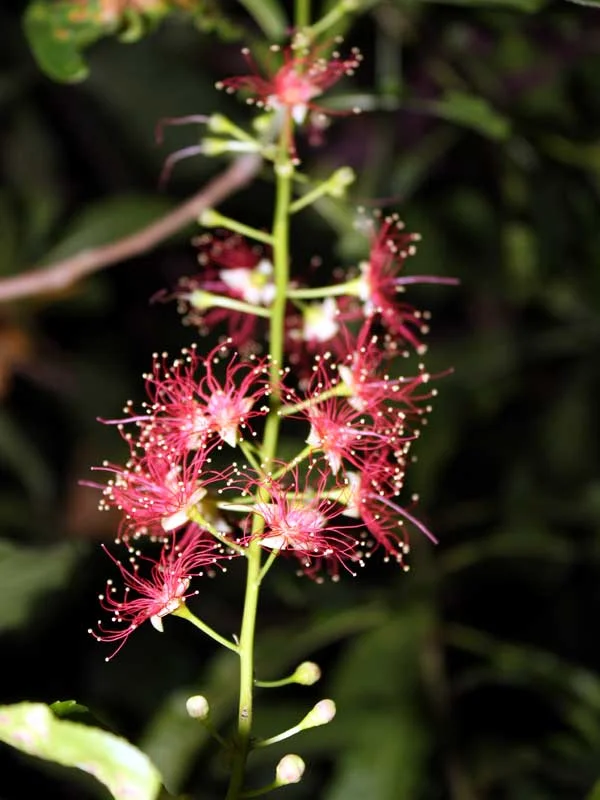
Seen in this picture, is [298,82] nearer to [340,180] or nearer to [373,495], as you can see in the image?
[340,180]

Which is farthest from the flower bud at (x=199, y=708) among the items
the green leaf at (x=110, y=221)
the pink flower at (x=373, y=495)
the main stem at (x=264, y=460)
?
the green leaf at (x=110, y=221)

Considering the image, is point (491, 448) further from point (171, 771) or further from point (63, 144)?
point (63, 144)

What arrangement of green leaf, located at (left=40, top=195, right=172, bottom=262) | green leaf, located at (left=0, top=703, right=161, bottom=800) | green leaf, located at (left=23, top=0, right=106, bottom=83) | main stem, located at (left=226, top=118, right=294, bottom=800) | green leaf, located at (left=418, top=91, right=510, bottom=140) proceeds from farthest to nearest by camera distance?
green leaf, located at (left=40, top=195, right=172, bottom=262), green leaf, located at (left=418, top=91, right=510, bottom=140), green leaf, located at (left=23, top=0, right=106, bottom=83), main stem, located at (left=226, top=118, right=294, bottom=800), green leaf, located at (left=0, top=703, right=161, bottom=800)

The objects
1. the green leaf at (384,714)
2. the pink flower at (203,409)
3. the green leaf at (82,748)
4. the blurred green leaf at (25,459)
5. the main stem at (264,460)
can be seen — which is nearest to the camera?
the green leaf at (82,748)

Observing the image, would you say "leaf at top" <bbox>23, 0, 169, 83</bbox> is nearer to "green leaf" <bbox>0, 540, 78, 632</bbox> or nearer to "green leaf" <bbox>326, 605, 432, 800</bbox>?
"green leaf" <bbox>0, 540, 78, 632</bbox>

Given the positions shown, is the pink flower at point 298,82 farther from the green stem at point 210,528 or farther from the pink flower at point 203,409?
the green stem at point 210,528

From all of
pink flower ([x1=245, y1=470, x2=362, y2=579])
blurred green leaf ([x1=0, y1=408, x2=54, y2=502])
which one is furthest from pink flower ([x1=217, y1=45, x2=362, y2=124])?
blurred green leaf ([x1=0, y1=408, x2=54, y2=502])

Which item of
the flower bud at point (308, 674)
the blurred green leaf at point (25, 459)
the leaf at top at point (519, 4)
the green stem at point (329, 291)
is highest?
the blurred green leaf at point (25, 459)
